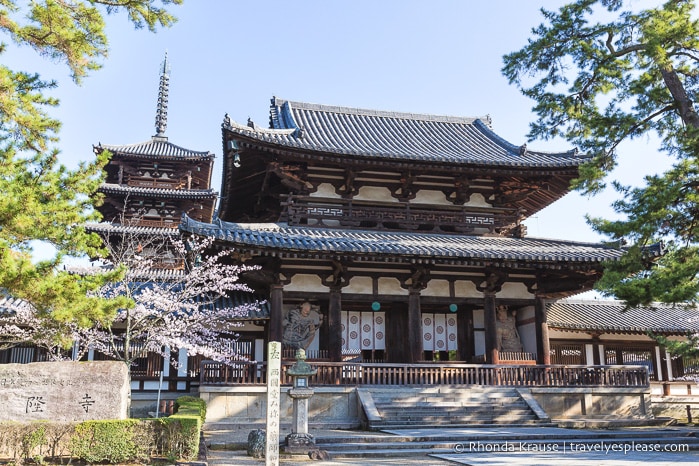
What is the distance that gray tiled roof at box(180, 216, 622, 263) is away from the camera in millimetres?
17047

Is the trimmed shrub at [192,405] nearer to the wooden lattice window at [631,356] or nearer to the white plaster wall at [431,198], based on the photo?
the white plaster wall at [431,198]

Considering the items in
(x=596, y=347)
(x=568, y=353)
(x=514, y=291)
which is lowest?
(x=568, y=353)

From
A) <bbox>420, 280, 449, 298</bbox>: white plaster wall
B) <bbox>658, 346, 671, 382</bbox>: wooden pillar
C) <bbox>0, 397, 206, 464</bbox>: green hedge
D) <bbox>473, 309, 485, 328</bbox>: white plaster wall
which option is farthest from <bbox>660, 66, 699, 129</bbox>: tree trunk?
<bbox>658, 346, 671, 382</bbox>: wooden pillar

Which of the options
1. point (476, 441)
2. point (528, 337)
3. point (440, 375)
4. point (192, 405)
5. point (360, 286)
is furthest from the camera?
point (528, 337)

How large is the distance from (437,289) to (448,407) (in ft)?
14.7

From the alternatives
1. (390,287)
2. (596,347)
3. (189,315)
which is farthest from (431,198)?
(596,347)

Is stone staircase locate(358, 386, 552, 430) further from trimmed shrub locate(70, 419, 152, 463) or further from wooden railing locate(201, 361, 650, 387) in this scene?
trimmed shrub locate(70, 419, 152, 463)

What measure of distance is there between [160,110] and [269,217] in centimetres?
2515

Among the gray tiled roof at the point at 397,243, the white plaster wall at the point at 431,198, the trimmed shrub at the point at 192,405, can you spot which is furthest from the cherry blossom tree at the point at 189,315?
the white plaster wall at the point at 431,198

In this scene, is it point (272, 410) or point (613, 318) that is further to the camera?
point (613, 318)

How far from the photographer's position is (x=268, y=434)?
8594 millimetres

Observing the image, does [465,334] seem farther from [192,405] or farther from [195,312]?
[192,405]

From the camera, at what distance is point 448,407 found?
17062 mm

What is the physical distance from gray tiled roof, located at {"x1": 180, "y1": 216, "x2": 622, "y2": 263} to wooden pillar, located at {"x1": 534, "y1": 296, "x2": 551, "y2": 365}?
1.99m
